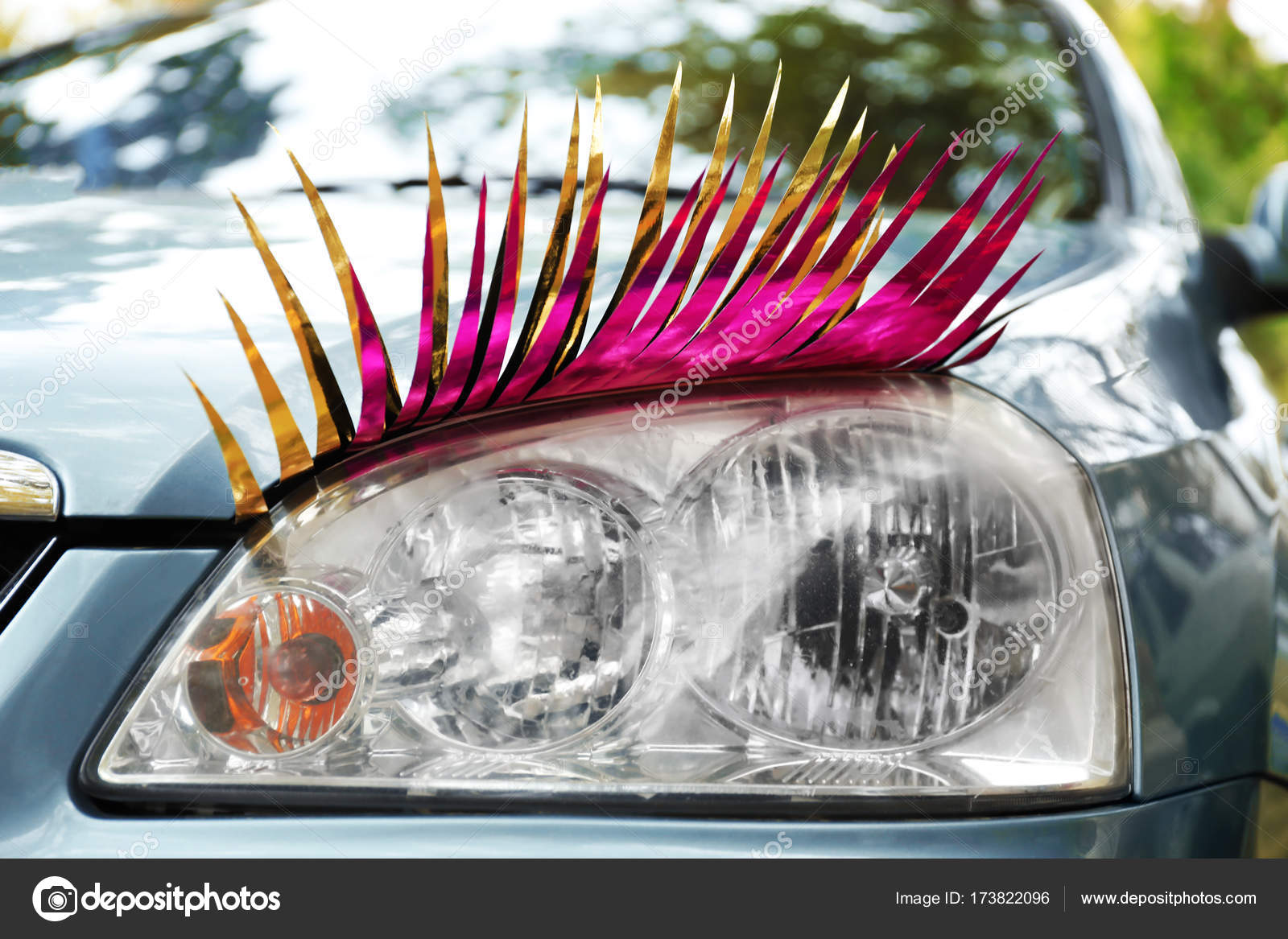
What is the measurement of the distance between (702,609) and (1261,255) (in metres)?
1.51

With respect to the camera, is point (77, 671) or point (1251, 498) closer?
point (77, 671)

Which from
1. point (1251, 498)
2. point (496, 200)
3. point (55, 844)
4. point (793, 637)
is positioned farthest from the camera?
point (496, 200)

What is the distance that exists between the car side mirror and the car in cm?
88

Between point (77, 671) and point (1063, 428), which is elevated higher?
point (1063, 428)

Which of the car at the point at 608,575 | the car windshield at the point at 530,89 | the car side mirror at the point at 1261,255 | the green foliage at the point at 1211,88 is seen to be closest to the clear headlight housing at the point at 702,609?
the car at the point at 608,575

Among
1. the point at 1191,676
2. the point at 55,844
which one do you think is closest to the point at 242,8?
the point at 55,844

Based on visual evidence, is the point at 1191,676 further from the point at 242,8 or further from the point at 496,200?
the point at 242,8

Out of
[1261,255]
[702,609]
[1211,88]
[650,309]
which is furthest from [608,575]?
[1211,88]

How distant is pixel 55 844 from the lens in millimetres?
739
